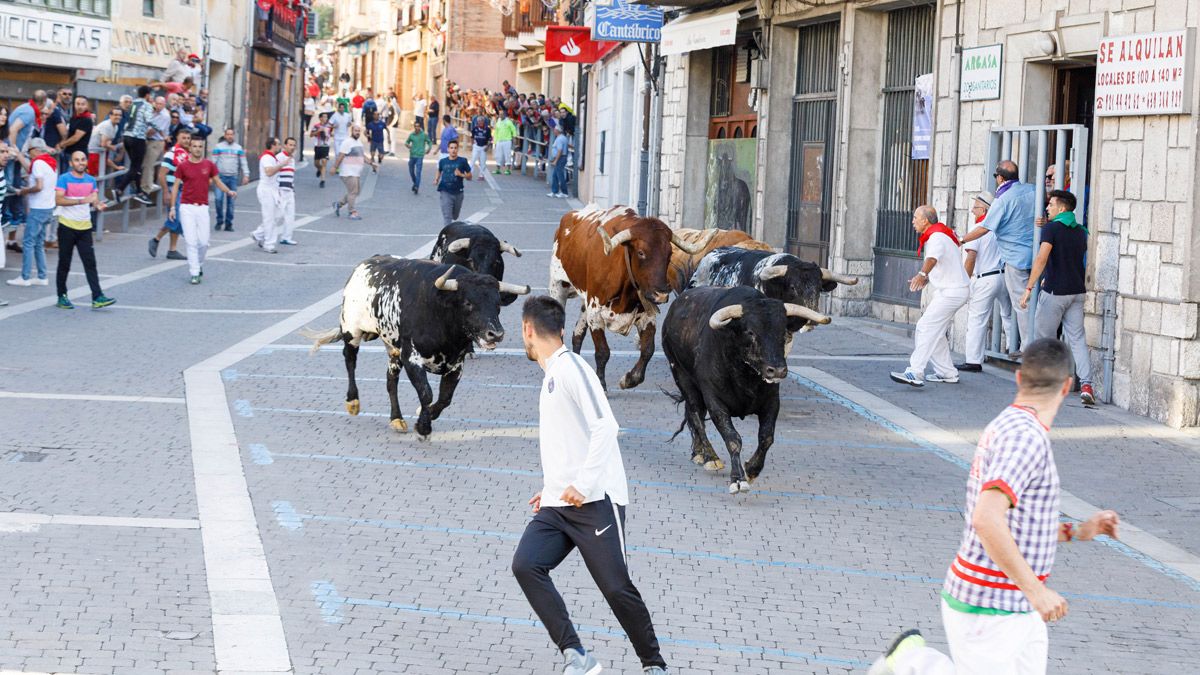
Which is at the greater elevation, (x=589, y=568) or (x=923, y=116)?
(x=923, y=116)

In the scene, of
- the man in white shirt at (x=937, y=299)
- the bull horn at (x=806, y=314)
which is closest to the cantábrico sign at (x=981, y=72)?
the man in white shirt at (x=937, y=299)

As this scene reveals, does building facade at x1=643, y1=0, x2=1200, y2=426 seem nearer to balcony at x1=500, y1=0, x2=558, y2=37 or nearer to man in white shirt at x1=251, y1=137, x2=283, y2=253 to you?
man in white shirt at x1=251, y1=137, x2=283, y2=253

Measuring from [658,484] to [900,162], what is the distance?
10.3 metres

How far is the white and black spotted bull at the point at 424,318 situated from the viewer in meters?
10.7

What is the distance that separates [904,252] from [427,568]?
1245cm

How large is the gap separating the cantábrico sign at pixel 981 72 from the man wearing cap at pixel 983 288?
1235 mm

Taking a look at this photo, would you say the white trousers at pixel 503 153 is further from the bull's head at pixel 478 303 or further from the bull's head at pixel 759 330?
the bull's head at pixel 759 330

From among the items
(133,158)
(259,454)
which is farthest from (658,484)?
(133,158)

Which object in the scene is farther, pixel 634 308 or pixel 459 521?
pixel 634 308

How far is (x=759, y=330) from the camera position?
9406 mm

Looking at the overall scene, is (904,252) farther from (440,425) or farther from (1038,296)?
(440,425)

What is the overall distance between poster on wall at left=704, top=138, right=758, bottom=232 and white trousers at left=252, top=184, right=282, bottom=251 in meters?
7.42

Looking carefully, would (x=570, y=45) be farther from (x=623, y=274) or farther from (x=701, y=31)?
(x=623, y=274)

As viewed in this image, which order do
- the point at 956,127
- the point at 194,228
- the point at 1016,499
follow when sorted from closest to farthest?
the point at 1016,499 < the point at 956,127 < the point at 194,228
